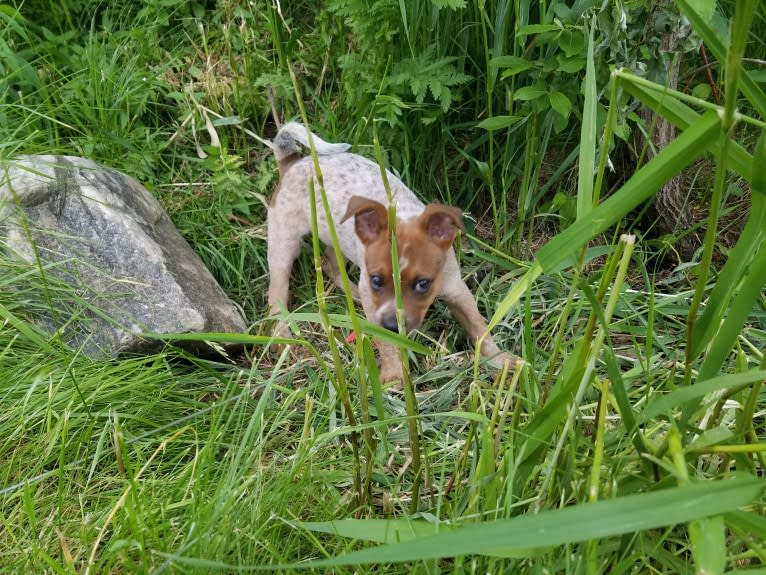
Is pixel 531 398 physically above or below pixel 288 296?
above

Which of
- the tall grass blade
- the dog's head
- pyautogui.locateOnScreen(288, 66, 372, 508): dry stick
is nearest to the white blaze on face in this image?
the dog's head

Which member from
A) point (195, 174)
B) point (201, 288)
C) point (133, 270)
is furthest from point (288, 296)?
point (195, 174)

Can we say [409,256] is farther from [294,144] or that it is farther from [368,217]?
[294,144]

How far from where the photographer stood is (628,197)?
50.0 inches

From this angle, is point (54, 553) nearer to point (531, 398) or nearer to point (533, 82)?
point (531, 398)

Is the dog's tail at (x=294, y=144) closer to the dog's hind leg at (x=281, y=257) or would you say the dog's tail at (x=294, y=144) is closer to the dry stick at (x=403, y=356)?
the dog's hind leg at (x=281, y=257)

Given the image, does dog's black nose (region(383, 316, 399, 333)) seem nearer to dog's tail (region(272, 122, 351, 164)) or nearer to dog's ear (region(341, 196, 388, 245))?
dog's ear (region(341, 196, 388, 245))

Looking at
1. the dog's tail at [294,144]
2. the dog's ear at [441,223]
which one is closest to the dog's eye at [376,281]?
the dog's ear at [441,223]

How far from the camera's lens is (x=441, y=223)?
3.00 meters

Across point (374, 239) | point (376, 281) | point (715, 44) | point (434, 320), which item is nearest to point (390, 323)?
point (376, 281)

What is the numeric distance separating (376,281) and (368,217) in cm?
27

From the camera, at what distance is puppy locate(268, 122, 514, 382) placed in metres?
2.93

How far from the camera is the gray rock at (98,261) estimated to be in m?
2.81

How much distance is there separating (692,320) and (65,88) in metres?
3.55
